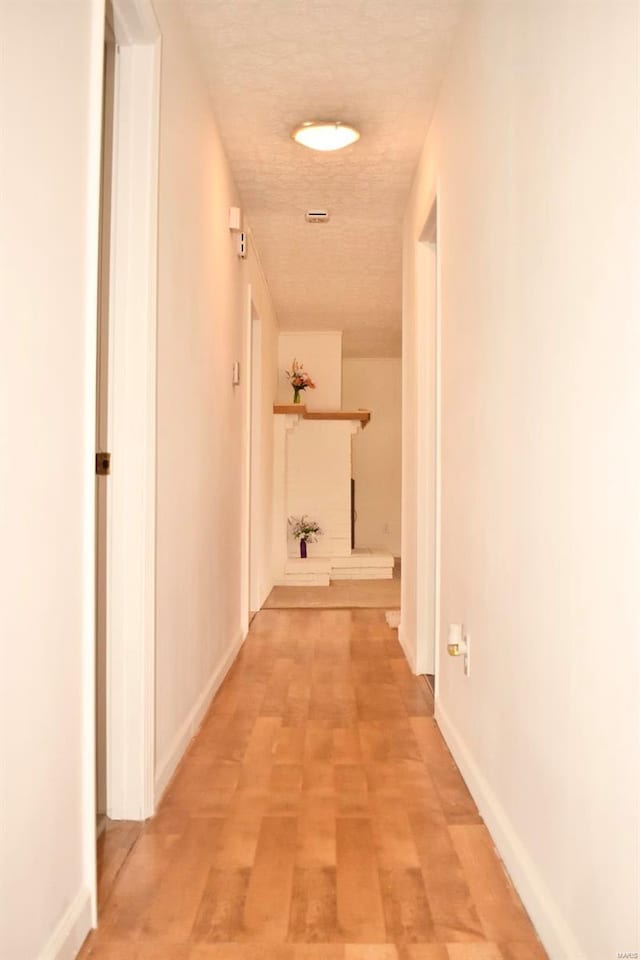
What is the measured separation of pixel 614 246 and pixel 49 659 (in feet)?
3.79

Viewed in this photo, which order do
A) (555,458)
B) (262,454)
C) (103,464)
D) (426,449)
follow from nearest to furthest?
(555,458) < (103,464) < (426,449) < (262,454)

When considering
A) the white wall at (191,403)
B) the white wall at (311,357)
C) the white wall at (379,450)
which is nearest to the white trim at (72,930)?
the white wall at (191,403)

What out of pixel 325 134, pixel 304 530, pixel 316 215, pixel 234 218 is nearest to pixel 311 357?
pixel 304 530

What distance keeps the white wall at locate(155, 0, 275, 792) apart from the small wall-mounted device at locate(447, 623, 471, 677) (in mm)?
888

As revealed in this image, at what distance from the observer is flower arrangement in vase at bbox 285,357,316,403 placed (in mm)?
A: 7580

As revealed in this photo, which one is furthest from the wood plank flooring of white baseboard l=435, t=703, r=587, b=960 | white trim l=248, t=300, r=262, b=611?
white trim l=248, t=300, r=262, b=611

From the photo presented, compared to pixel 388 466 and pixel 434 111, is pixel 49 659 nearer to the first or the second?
pixel 434 111

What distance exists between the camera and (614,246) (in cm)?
122

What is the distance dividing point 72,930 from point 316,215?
395 cm

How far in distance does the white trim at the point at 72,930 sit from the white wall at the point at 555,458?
0.88m

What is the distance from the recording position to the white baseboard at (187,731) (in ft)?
7.61

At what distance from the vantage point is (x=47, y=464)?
4.53ft

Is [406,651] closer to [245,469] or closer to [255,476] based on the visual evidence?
[245,469]

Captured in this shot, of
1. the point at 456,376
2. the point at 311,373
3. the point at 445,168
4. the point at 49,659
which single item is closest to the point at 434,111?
the point at 445,168
